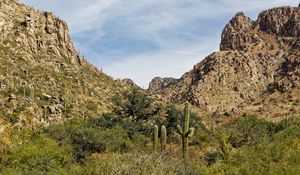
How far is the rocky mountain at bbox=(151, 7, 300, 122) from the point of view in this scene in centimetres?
10338

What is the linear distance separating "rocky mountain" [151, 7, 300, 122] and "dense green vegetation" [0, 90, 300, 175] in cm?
2762

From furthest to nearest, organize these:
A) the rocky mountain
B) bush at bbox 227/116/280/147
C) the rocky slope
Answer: the rocky mountain < bush at bbox 227/116/280/147 < the rocky slope

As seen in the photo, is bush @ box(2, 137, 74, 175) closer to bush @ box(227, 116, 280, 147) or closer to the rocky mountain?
bush @ box(227, 116, 280, 147)

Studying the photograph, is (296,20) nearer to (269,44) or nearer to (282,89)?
(269,44)

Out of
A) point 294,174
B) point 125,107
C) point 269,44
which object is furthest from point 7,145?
point 269,44

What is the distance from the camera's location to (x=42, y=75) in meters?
67.4

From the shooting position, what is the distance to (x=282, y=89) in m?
106

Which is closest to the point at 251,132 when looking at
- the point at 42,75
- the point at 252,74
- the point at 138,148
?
the point at 138,148

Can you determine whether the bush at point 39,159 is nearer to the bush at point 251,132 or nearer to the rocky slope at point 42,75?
the rocky slope at point 42,75

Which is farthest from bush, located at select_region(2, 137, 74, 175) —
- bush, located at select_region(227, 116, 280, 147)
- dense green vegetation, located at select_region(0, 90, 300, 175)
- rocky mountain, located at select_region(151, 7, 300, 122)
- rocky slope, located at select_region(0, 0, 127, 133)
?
rocky mountain, located at select_region(151, 7, 300, 122)

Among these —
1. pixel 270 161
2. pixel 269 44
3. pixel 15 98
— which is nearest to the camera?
pixel 270 161

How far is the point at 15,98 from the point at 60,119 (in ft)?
20.7

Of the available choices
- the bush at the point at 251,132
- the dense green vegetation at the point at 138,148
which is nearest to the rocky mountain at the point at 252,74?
the bush at the point at 251,132

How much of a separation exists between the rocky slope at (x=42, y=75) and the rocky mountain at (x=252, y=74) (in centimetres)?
3186
